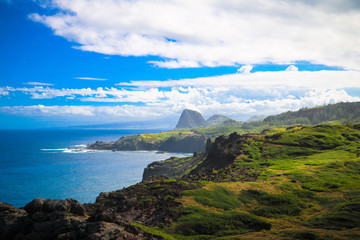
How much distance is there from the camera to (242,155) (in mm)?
72688

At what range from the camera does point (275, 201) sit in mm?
35312

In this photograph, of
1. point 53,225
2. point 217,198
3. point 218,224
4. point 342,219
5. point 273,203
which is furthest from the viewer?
point 217,198

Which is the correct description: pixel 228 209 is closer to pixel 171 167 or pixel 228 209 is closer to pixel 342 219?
pixel 342 219

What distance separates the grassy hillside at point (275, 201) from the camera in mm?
25688

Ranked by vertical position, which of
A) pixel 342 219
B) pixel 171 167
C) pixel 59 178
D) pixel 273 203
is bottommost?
pixel 59 178

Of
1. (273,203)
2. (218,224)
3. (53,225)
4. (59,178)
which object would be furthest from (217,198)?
(59,178)

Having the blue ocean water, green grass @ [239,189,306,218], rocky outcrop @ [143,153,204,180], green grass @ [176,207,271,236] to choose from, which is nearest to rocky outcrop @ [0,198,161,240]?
green grass @ [176,207,271,236]

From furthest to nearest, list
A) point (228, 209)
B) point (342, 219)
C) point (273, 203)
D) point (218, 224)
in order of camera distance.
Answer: point (273, 203) → point (228, 209) → point (218, 224) → point (342, 219)

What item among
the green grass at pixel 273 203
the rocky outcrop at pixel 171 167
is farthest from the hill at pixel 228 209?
the rocky outcrop at pixel 171 167

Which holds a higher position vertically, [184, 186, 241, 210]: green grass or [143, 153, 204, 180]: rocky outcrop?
[184, 186, 241, 210]: green grass

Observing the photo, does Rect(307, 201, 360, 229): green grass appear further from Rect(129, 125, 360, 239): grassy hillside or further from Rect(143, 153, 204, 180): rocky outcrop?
Rect(143, 153, 204, 180): rocky outcrop

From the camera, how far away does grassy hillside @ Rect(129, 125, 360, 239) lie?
25688 mm

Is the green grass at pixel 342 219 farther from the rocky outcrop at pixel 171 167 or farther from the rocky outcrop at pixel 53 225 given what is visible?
the rocky outcrop at pixel 171 167

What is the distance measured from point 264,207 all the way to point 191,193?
11153 mm
